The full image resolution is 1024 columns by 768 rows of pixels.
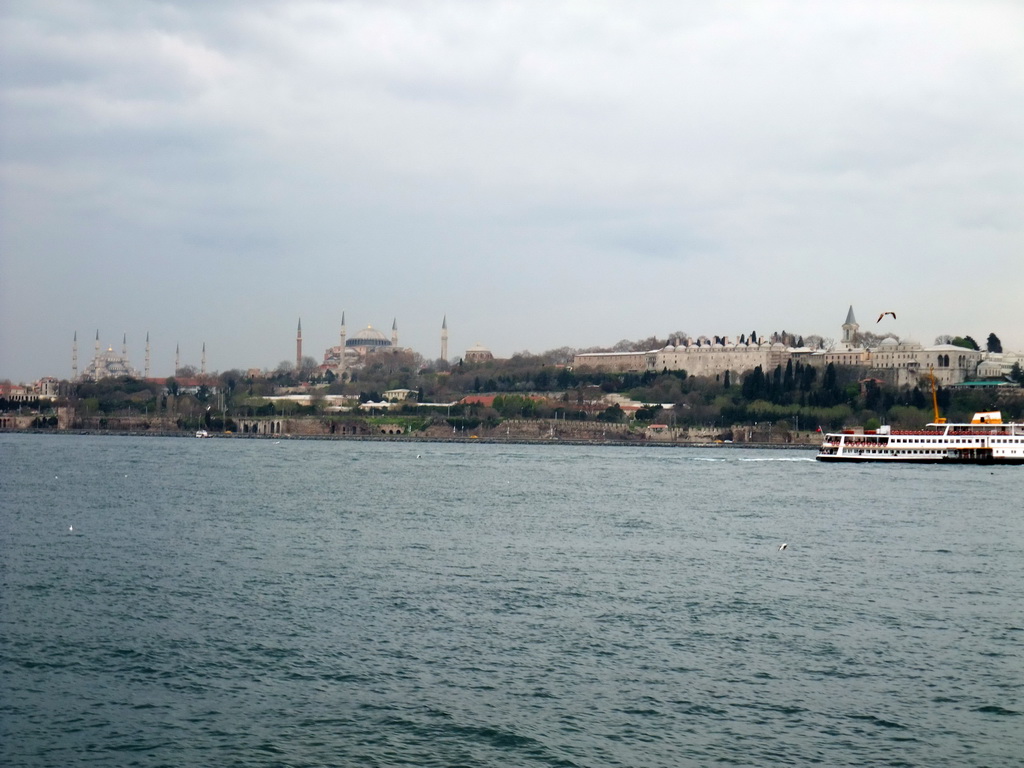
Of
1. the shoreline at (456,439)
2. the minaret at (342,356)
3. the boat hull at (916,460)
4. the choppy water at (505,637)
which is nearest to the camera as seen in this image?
the choppy water at (505,637)

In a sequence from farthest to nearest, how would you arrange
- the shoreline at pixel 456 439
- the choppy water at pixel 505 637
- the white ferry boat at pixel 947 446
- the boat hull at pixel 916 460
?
the shoreline at pixel 456 439, the white ferry boat at pixel 947 446, the boat hull at pixel 916 460, the choppy water at pixel 505 637

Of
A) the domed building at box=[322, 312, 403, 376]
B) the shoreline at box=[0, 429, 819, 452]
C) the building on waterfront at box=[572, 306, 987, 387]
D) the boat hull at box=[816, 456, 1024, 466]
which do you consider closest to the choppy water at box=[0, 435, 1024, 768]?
the boat hull at box=[816, 456, 1024, 466]

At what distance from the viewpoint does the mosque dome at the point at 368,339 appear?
174625 millimetres

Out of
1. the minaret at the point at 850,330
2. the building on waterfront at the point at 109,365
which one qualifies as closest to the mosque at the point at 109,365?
the building on waterfront at the point at 109,365

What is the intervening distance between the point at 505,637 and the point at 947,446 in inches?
1870

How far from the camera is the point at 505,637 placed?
15531 mm

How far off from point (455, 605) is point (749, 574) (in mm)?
5674

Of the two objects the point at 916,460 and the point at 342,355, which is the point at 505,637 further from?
the point at 342,355

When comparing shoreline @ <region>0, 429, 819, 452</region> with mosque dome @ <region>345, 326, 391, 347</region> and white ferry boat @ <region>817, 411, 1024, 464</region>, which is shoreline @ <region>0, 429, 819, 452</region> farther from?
mosque dome @ <region>345, 326, 391, 347</region>

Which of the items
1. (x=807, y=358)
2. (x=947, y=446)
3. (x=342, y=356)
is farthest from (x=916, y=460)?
(x=342, y=356)

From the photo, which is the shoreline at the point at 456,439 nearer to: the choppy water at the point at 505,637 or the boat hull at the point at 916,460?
the boat hull at the point at 916,460

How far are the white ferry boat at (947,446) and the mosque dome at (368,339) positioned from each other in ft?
392

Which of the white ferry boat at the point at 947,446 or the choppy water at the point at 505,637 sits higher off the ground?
the white ferry boat at the point at 947,446

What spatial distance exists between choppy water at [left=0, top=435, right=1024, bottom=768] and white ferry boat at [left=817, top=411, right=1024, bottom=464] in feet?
89.6
